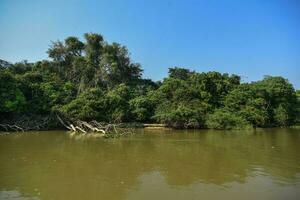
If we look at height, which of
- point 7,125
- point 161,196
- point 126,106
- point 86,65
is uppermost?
point 86,65

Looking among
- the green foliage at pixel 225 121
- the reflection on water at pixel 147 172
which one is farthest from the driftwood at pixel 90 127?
the green foliage at pixel 225 121

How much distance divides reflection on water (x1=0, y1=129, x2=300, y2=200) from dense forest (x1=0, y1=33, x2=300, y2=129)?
11.2 meters

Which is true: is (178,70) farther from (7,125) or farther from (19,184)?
(19,184)

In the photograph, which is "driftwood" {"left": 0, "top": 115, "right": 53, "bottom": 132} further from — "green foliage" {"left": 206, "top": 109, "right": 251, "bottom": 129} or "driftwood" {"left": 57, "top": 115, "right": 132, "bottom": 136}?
"green foliage" {"left": 206, "top": 109, "right": 251, "bottom": 129}

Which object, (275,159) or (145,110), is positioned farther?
(145,110)

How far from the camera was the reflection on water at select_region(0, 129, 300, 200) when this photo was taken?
28.2 feet

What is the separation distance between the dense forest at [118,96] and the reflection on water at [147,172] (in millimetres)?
11230

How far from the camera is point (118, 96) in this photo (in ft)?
100.0

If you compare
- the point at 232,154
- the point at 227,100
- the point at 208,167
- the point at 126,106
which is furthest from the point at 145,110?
the point at 208,167

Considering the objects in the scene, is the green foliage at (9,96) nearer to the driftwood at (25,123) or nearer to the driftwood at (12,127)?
the driftwood at (25,123)

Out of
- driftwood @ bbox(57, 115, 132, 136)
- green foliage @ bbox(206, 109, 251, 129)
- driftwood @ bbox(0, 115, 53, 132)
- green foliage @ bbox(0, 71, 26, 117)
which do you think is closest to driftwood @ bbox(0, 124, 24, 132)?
driftwood @ bbox(0, 115, 53, 132)

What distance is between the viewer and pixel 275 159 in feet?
44.8

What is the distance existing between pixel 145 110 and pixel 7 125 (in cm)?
1221

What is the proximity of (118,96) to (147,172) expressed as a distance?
778 inches
